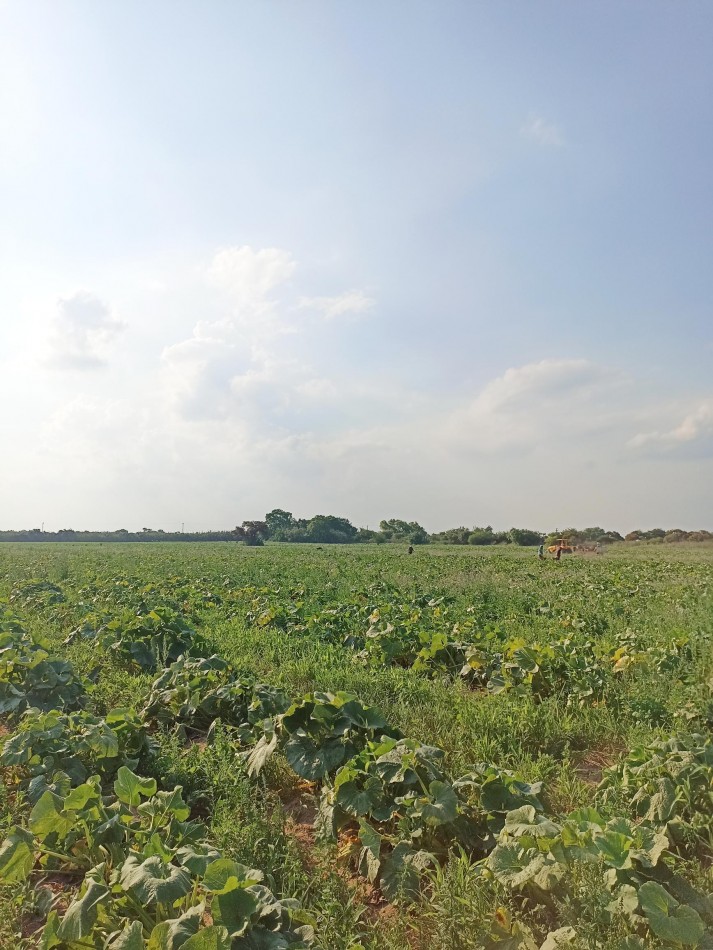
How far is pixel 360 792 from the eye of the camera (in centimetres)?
395

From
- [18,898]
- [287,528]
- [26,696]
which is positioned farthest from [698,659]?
[287,528]

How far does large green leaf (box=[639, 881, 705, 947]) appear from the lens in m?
2.54

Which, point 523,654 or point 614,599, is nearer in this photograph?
point 523,654

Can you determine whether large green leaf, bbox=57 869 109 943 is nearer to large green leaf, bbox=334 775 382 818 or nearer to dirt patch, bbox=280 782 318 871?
dirt patch, bbox=280 782 318 871

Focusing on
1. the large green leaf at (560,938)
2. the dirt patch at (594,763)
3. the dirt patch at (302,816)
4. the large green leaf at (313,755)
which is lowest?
the dirt patch at (302,816)

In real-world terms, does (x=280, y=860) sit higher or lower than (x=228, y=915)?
lower

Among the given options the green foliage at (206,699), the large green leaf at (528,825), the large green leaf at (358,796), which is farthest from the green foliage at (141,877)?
the green foliage at (206,699)

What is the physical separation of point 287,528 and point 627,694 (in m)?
94.9

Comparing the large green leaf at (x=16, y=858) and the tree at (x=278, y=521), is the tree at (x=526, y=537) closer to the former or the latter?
the tree at (x=278, y=521)

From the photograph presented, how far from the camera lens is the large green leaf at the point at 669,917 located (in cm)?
254

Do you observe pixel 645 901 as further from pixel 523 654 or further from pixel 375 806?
pixel 523 654

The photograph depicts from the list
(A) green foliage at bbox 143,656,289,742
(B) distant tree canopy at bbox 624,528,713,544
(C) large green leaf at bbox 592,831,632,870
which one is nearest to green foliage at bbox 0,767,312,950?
(C) large green leaf at bbox 592,831,632,870

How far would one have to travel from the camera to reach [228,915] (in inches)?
106

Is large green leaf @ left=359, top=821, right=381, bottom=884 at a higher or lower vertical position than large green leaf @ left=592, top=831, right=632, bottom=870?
lower
